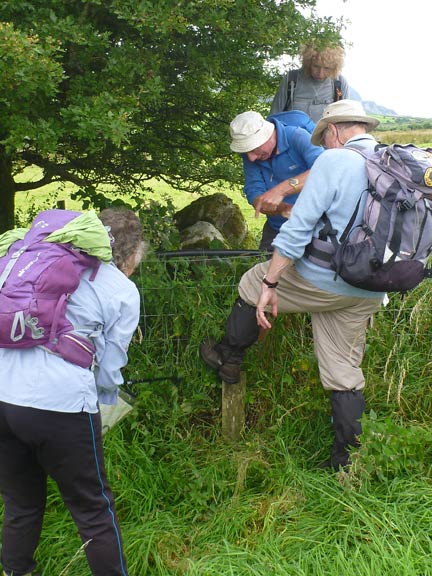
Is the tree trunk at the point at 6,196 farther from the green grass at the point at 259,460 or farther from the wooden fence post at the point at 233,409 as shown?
the wooden fence post at the point at 233,409

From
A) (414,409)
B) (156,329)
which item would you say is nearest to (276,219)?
(156,329)

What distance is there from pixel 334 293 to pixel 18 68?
2074mm

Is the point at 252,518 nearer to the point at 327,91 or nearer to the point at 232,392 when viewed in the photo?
the point at 232,392

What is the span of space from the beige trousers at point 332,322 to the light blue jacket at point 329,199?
0.66 feet

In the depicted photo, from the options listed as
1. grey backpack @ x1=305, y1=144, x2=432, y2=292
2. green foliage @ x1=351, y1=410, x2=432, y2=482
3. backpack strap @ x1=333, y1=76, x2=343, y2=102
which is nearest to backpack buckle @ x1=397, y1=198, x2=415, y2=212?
grey backpack @ x1=305, y1=144, x2=432, y2=292

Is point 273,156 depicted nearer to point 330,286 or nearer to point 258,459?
point 330,286

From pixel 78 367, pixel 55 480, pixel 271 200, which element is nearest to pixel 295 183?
pixel 271 200

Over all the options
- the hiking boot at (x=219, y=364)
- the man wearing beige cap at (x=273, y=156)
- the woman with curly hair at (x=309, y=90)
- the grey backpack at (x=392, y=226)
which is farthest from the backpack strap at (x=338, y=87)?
the hiking boot at (x=219, y=364)

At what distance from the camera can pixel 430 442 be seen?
3.56 m

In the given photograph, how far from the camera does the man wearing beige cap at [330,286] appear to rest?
309cm

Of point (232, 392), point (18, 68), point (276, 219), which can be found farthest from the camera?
point (276, 219)

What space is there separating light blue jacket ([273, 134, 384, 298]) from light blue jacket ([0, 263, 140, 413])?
97 cm

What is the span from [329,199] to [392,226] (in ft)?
1.11

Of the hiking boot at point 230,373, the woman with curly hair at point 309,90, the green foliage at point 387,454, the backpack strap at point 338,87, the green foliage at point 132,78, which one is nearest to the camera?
the green foliage at point 387,454
